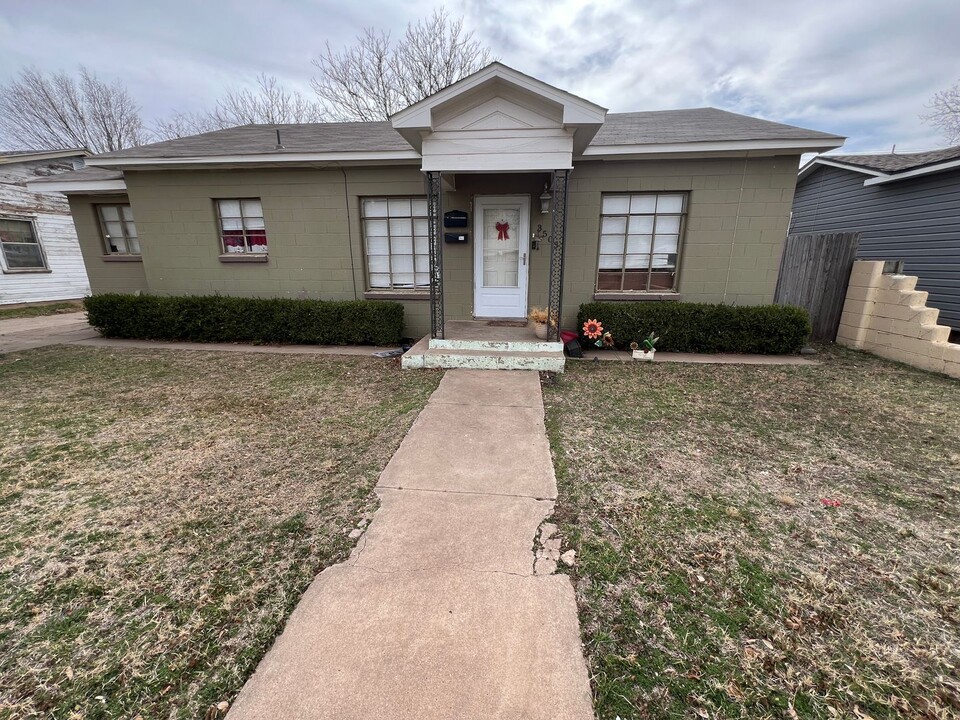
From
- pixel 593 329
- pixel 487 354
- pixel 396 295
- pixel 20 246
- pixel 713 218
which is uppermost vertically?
pixel 713 218

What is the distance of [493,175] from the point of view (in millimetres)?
6793

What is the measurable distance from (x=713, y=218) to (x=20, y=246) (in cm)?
1768

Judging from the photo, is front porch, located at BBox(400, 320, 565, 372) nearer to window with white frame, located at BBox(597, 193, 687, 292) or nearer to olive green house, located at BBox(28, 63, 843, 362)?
olive green house, located at BBox(28, 63, 843, 362)

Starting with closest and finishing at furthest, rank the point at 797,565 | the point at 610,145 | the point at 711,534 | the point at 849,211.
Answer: the point at 797,565 → the point at 711,534 → the point at 610,145 → the point at 849,211

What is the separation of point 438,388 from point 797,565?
11.7 feet

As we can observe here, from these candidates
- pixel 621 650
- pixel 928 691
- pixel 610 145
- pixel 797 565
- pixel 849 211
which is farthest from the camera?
pixel 849 211

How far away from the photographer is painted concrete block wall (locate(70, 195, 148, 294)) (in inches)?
346

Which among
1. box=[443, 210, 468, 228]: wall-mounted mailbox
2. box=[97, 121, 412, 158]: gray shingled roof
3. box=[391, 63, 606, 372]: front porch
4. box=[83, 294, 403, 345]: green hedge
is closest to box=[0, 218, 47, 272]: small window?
box=[83, 294, 403, 345]: green hedge

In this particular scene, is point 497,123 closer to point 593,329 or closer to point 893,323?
point 593,329

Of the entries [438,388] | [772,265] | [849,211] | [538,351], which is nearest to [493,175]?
[538,351]

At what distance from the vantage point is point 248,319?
7277mm

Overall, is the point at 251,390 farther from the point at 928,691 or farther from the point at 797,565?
the point at 928,691

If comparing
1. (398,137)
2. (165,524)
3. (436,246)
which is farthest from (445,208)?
(165,524)

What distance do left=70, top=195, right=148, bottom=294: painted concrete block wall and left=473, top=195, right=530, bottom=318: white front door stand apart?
7452 millimetres
